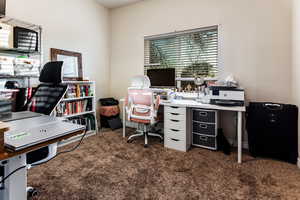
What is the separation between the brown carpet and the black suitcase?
136 mm

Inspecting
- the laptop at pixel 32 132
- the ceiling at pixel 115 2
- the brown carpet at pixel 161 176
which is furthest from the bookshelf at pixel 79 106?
the laptop at pixel 32 132

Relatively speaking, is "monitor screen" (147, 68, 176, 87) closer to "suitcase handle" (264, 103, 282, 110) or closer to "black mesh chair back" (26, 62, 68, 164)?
Answer: "suitcase handle" (264, 103, 282, 110)

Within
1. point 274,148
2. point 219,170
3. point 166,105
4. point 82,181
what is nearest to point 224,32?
point 166,105

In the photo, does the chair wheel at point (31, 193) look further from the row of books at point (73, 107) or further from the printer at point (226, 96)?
the printer at point (226, 96)

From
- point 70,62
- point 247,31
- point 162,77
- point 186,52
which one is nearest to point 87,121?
point 70,62

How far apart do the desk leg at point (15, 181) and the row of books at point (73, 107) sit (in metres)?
1.98

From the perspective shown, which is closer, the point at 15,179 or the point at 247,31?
the point at 15,179

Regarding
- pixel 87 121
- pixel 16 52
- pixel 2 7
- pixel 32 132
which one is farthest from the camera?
pixel 87 121

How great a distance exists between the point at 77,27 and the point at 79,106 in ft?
5.00

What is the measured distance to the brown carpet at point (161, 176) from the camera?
1.56m

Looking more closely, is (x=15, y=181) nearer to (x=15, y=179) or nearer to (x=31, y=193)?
(x=15, y=179)

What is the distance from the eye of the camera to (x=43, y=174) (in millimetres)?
1862

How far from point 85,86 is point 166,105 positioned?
5.34ft

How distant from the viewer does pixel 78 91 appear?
304 cm
